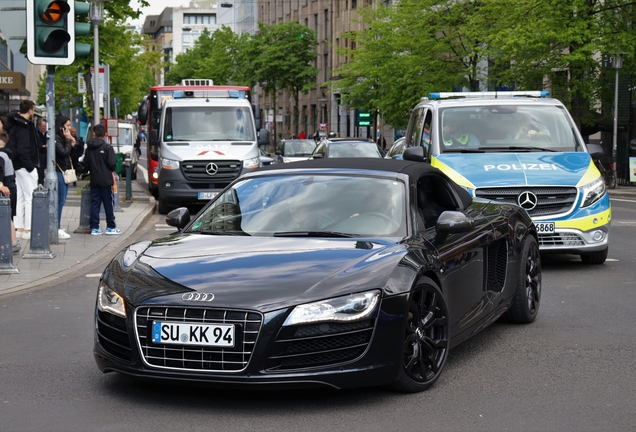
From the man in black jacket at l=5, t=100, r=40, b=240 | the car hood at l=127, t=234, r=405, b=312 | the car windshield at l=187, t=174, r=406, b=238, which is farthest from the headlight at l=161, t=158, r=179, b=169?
the car hood at l=127, t=234, r=405, b=312

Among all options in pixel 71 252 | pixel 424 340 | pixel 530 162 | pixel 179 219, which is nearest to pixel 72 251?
pixel 71 252

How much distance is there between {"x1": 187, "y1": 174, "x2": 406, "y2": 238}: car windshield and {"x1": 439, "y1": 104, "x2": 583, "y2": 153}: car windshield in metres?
6.26

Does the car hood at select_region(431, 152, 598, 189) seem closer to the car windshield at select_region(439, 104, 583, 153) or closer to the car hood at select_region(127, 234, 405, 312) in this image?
the car windshield at select_region(439, 104, 583, 153)

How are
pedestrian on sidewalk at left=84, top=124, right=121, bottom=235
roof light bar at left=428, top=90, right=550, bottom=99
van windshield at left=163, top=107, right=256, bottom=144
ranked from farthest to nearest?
van windshield at left=163, top=107, right=256, bottom=144, pedestrian on sidewalk at left=84, top=124, right=121, bottom=235, roof light bar at left=428, top=90, right=550, bottom=99

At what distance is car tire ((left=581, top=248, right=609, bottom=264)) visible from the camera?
1265 centimetres

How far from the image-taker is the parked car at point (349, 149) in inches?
1195

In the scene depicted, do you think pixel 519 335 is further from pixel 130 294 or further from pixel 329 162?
pixel 130 294

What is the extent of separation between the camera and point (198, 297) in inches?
226

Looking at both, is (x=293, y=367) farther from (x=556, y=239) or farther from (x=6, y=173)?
(x=6, y=173)

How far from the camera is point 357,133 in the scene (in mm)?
74000

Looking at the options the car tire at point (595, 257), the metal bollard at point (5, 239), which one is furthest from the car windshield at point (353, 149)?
the metal bollard at point (5, 239)

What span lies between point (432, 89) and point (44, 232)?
109 ft

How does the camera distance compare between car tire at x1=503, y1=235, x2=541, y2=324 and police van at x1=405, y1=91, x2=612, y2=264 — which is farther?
police van at x1=405, y1=91, x2=612, y2=264

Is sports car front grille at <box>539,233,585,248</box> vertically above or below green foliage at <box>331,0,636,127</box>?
below
